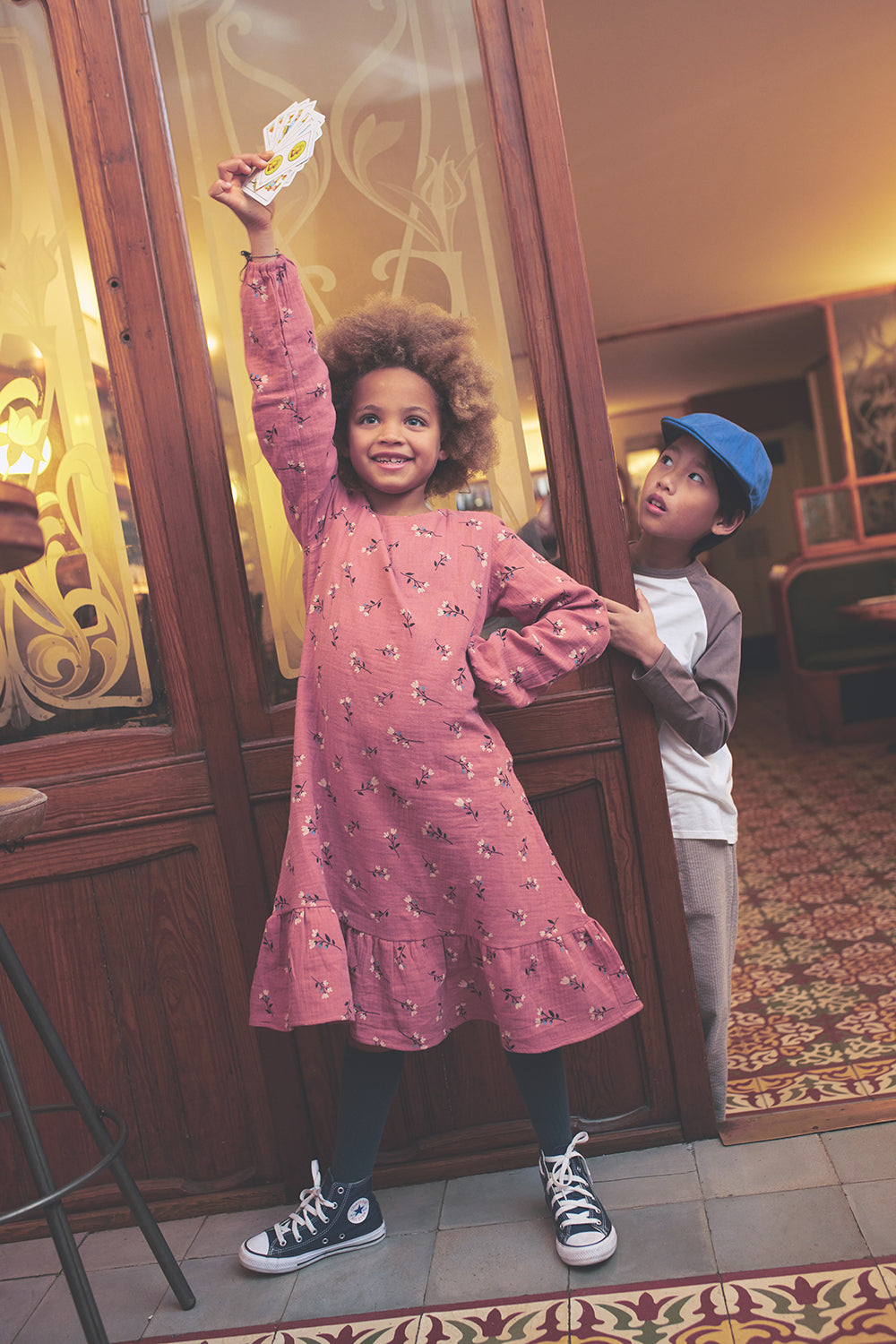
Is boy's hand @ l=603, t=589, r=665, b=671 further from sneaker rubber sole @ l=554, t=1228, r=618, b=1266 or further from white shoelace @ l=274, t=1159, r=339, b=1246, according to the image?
white shoelace @ l=274, t=1159, r=339, b=1246

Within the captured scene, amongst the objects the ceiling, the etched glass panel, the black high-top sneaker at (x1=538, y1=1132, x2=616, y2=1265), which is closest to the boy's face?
the black high-top sneaker at (x1=538, y1=1132, x2=616, y2=1265)

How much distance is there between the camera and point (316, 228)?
1.86 metres

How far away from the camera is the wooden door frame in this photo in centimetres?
182

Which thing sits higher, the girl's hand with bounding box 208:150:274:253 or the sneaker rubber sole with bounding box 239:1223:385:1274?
the girl's hand with bounding box 208:150:274:253

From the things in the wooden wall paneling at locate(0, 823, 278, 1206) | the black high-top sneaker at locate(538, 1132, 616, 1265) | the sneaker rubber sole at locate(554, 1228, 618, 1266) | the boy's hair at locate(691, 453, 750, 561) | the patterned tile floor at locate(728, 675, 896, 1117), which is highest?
the boy's hair at locate(691, 453, 750, 561)

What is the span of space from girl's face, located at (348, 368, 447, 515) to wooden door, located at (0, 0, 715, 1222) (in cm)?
28

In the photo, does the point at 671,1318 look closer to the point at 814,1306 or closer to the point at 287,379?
the point at 814,1306

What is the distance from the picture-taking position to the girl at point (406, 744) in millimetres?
1575

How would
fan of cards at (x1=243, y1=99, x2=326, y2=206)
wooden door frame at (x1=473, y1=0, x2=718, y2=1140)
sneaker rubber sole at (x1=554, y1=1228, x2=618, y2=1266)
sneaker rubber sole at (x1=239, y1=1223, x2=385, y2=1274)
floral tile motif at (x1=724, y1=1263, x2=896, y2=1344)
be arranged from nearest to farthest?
floral tile motif at (x1=724, y1=1263, x2=896, y2=1344), fan of cards at (x1=243, y1=99, x2=326, y2=206), sneaker rubber sole at (x1=554, y1=1228, x2=618, y2=1266), sneaker rubber sole at (x1=239, y1=1223, x2=385, y2=1274), wooden door frame at (x1=473, y1=0, x2=718, y2=1140)

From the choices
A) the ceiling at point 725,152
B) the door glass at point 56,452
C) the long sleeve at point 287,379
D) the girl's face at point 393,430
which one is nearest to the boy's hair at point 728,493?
the girl's face at point 393,430

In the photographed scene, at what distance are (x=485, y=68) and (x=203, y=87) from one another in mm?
494

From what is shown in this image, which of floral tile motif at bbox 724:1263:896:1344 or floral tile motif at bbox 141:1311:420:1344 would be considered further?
floral tile motif at bbox 141:1311:420:1344

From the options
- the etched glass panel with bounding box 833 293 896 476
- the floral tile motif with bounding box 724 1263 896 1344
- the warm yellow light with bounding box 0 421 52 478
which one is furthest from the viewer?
the etched glass panel with bounding box 833 293 896 476

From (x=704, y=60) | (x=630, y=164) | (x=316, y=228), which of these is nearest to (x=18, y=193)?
(x=316, y=228)
